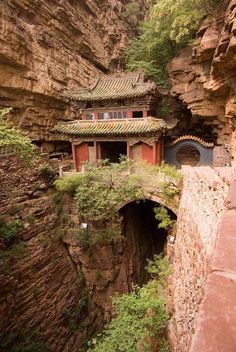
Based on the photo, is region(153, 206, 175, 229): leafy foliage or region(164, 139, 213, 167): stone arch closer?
region(153, 206, 175, 229): leafy foliage

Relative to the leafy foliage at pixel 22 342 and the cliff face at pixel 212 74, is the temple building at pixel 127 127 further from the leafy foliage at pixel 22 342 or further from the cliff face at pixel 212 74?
the leafy foliage at pixel 22 342

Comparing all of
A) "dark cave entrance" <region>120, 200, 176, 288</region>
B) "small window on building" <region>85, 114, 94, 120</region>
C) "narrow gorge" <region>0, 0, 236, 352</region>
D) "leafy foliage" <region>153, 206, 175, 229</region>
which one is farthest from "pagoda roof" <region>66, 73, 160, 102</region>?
"leafy foliage" <region>153, 206, 175, 229</region>

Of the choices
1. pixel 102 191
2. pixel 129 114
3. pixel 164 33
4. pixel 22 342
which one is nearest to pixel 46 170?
pixel 102 191

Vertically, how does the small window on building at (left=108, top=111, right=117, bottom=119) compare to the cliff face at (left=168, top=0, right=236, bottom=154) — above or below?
below

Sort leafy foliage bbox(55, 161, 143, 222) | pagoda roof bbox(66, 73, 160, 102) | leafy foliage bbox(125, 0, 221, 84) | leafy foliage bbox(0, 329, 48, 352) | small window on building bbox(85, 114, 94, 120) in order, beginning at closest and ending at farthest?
1. leafy foliage bbox(0, 329, 48, 352)
2. leafy foliage bbox(55, 161, 143, 222)
3. leafy foliage bbox(125, 0, 221, 84)
4. pagoda roof bbox(66, 73, 160, 102)
5. small window on building bbox(85, 114, 94, 120)

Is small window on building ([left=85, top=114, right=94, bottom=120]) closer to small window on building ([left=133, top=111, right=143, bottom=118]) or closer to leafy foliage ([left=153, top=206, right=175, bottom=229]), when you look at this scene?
small window on building ([left=133, top=111, right=143, bottom=118])

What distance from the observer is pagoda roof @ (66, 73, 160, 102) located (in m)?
15.6

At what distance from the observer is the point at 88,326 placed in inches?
471

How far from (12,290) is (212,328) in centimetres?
1094

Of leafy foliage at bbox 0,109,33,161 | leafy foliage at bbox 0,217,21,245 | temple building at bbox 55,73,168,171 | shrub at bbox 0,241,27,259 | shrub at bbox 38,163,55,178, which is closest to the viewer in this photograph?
leafy foliage at bbox 0,109,33,161

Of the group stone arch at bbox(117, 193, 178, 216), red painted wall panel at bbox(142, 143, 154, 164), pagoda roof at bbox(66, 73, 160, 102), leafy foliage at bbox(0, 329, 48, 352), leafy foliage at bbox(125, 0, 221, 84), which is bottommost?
leafy foliage at bbox(0, 329, 48, 352)

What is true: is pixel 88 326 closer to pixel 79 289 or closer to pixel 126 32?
pixel 79 289

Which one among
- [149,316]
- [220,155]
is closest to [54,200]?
[149,316]

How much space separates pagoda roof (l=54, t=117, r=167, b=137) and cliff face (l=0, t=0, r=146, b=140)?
103 inches
